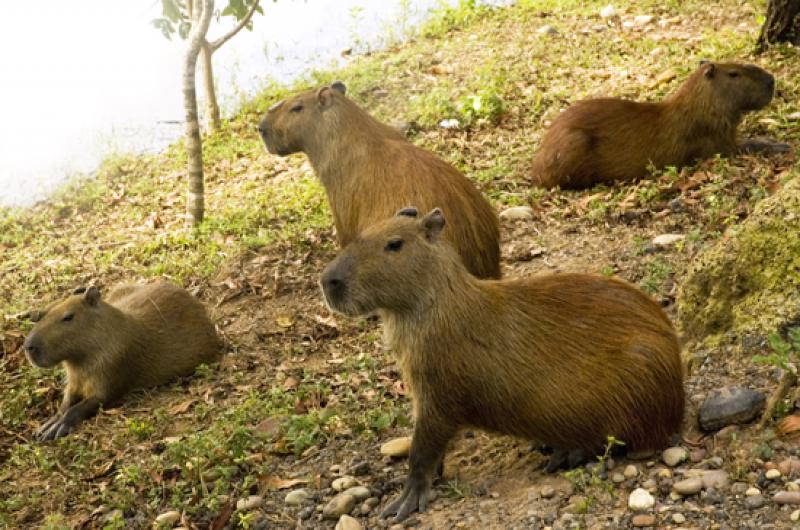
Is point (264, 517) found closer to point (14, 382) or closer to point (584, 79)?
point (14, 382)

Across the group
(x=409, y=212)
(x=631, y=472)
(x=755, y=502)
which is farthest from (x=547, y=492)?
(x=409, y=212)

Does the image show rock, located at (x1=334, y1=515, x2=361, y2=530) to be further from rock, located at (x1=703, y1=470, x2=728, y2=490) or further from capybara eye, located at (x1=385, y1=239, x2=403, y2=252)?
rock, located at (x1=703, y1=470, x2=728, y2=490)

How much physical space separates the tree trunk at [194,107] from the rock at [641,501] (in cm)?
528

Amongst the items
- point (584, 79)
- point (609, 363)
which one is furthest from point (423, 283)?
point (584, 79)

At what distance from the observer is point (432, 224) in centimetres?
345

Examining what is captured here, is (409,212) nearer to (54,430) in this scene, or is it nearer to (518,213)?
(54,430)

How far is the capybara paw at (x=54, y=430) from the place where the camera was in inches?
197

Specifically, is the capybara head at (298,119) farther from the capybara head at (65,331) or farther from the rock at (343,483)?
the rock at (343,483)

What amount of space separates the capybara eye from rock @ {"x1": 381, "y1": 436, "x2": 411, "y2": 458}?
0.89 metres

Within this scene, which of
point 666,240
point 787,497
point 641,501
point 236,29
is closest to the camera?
point 787,497

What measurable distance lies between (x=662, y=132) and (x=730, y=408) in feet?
12.0

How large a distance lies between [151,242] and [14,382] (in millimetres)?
2023

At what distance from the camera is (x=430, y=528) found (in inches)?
125

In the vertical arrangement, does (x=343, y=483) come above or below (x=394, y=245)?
below
